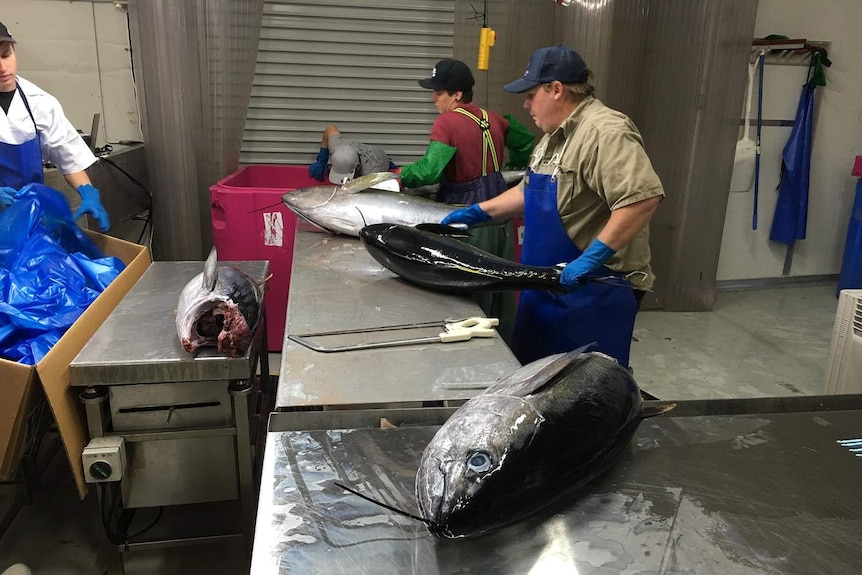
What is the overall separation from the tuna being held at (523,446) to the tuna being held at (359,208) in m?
1.75

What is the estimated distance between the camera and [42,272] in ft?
7.43

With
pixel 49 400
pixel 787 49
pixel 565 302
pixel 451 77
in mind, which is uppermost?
pixel 787 49

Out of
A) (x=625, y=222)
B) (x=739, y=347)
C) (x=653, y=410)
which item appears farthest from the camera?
(x=739, y=347)

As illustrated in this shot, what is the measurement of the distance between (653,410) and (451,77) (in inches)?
89.4

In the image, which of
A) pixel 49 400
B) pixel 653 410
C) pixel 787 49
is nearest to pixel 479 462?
pixel 653 410

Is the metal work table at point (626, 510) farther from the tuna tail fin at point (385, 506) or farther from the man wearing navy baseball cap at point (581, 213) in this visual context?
the man wearing navy baseball cap at point (581, 213)

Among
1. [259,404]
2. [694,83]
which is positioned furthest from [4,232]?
[694,83]

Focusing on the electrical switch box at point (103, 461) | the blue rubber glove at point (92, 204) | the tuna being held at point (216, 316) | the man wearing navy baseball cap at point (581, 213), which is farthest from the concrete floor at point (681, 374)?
the man wearing navy baseball cap at point (581, 213)

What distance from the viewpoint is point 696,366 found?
13.0 ft

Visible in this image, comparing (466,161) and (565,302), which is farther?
(466,161)

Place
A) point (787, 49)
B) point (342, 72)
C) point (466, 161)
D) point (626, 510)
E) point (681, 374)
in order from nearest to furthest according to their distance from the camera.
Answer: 1. point (626, 510)
2. point (466, 161)
3. point (681, 374)
4. point (342, 72)
5. point (787, 49)

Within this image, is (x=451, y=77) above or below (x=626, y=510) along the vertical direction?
above

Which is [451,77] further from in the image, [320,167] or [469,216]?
[320,167]

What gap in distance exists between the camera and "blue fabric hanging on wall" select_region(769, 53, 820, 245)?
5090 millimetres
